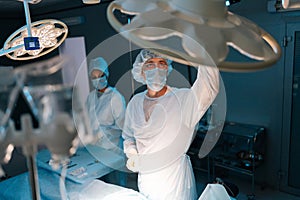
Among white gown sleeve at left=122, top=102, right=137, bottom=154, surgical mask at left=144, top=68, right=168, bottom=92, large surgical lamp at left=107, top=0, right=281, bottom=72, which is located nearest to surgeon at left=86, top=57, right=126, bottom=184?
white gown sleeve at left=122, top=102, right=137, bottom=154

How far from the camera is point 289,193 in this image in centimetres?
308

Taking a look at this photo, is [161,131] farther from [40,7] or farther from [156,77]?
[40,7]

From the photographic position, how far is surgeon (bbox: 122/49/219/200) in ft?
5.11

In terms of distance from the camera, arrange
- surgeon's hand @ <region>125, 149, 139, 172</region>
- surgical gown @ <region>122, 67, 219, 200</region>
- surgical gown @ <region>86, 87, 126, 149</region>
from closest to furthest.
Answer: surgical gown @ <region>122, 67, 219, 200</region>, surgeon's hand @ <region>125, 149, 139, 172</region>, surgical gown @ <region>86, 87, 126, 149</region>

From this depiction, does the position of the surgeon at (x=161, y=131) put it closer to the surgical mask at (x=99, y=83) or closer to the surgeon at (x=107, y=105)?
the surgeon at (x=107, y=105)

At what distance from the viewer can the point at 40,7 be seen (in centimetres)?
476

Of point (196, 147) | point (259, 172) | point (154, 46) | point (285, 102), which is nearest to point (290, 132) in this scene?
point (285, 102)

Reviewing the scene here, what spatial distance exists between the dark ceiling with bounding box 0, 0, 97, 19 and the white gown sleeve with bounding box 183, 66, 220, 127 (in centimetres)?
323

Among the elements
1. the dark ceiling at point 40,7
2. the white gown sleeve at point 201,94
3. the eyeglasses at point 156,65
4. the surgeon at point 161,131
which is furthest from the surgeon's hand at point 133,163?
the dark ceiling at point 40,7

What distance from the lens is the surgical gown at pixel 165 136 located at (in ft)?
5.10

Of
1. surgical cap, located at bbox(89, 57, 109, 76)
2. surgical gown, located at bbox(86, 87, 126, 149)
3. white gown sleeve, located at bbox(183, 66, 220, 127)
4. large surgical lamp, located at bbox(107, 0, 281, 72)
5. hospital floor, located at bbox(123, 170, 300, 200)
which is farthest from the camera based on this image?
hospital floor, located at bbox(123, 170, 300, 200)

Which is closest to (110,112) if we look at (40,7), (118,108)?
(118,108)

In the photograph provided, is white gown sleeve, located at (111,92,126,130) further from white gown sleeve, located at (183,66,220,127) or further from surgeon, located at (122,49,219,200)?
white gown sleeve, located at (183,66,220,127)

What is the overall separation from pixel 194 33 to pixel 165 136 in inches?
45.1
